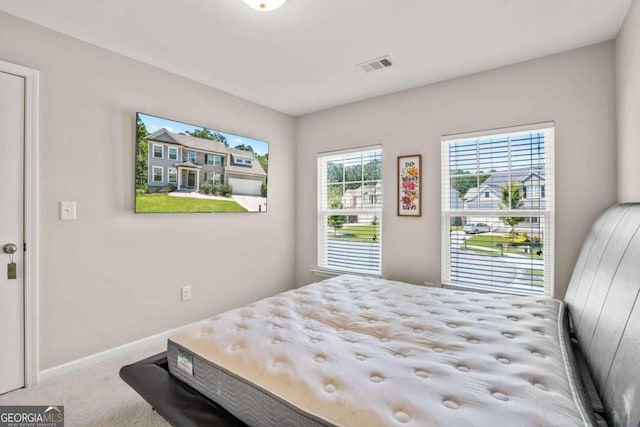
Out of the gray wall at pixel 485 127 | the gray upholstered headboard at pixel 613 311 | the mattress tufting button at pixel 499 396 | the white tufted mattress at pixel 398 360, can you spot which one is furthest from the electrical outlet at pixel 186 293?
the gray upholstered headboard at pixel 613 311

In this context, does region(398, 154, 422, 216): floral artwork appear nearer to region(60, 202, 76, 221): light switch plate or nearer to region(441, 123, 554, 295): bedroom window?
region(441, 123, 554, 295): bedroom window

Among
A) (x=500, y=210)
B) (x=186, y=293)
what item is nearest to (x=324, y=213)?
(x=186, y=293)

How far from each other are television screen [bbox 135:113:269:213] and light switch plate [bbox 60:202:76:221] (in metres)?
0.43

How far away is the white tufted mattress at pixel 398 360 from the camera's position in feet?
3.28

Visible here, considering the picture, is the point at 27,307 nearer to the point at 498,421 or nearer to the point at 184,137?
the point at 184,137

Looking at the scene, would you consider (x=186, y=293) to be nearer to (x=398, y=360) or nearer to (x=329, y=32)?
(x=398, y=360)

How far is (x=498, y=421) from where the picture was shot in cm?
92

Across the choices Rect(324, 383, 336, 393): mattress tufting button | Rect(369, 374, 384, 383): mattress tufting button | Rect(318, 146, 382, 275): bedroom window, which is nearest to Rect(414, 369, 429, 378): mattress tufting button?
Rect(369, 374, 384, 383): mattress tufting button

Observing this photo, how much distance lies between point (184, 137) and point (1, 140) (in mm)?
1231

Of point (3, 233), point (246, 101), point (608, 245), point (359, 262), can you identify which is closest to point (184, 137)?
point (246, 101)

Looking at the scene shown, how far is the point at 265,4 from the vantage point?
190 cm

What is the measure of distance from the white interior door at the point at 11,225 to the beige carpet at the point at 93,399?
0.18 m

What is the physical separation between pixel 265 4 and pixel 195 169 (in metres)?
1.67

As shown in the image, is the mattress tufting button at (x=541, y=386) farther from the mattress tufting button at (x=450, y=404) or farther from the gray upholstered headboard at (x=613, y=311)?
the mattress tufting button at (x=450, y=404)
